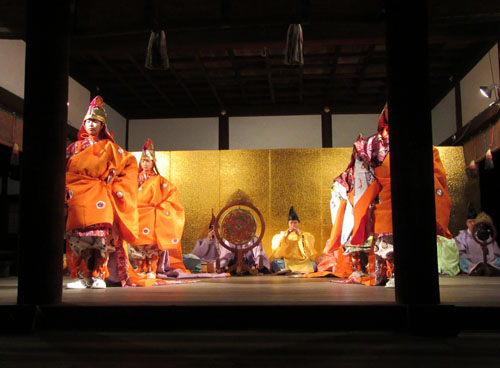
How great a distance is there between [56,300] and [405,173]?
6.45ft

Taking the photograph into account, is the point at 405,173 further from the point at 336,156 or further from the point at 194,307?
the point at 336,156

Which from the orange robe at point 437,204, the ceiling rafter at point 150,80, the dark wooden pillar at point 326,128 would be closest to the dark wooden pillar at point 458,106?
the dark wooden pillar at point 326,128

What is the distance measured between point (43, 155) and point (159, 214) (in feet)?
8.79

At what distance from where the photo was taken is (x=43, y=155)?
9.22ft

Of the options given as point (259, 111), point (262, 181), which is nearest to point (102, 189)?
point (262, 181)

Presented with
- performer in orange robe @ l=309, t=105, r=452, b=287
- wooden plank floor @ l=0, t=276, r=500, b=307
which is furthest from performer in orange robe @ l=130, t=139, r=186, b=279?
performer in orange robe @ l=309, t=105, r=452, b=287

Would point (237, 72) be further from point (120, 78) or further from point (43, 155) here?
point (43, 155)

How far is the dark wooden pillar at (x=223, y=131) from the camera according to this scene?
9.59 metres

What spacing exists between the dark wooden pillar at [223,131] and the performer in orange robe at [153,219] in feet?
12.7

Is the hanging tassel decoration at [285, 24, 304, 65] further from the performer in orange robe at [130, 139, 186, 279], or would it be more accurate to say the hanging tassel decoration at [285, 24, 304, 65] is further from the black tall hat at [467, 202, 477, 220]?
the black tall hat at [467, 202, 477, 220]

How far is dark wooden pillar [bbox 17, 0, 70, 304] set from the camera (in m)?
2.74

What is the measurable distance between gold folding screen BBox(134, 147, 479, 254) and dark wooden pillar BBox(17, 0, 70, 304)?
19.6 feet

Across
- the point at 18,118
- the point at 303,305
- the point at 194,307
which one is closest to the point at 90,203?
the point at 194,307

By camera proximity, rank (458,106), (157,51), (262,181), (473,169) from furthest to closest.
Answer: (262,181) → (458,106) → (473,169) → (157,51)
